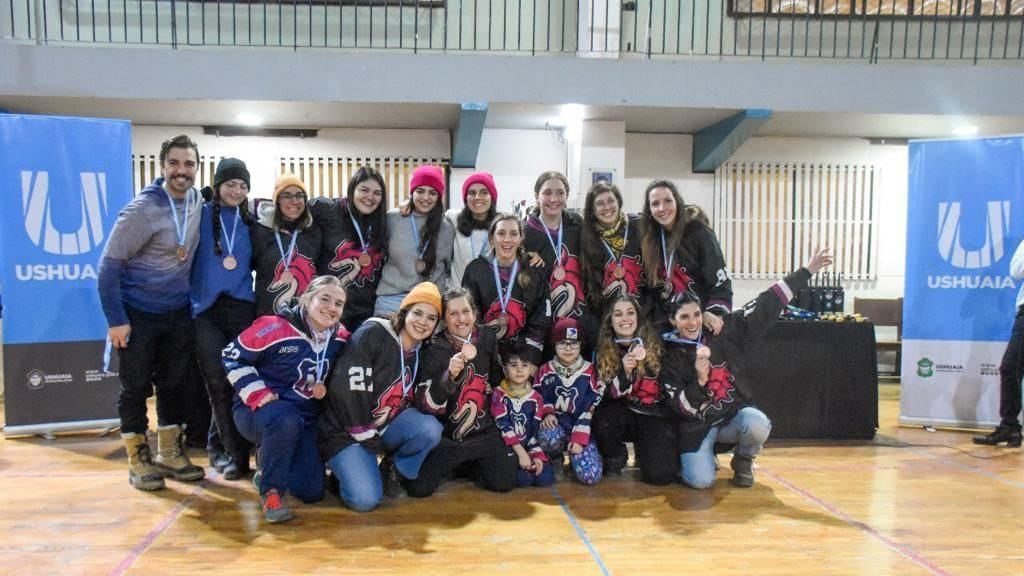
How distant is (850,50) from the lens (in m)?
6.96

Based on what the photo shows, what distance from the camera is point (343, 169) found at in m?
6.92

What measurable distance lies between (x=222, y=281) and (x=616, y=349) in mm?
1821

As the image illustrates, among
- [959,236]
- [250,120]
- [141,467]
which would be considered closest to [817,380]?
[959,236]

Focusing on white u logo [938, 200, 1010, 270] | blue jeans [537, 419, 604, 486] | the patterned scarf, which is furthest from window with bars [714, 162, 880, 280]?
blue jeans [537, 419, 604, 486]

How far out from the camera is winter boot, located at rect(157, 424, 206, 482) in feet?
10.5

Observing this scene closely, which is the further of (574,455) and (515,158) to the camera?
(515,158)

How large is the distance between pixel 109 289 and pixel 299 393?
91 centimetres

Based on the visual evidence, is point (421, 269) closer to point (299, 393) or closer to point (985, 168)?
point (299, 393)

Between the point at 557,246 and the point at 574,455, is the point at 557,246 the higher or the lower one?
the higher one

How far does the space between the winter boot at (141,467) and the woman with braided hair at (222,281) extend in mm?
298

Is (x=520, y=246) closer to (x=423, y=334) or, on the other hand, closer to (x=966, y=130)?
(x=423, y=334)

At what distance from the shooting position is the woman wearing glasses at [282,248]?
3178 millimetres

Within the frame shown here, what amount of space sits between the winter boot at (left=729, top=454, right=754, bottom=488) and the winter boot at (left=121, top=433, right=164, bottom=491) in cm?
265

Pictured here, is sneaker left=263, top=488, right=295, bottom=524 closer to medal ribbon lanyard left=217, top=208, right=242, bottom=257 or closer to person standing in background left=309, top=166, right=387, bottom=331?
person standing in background left=309, top=166, right=387, bottom=331
